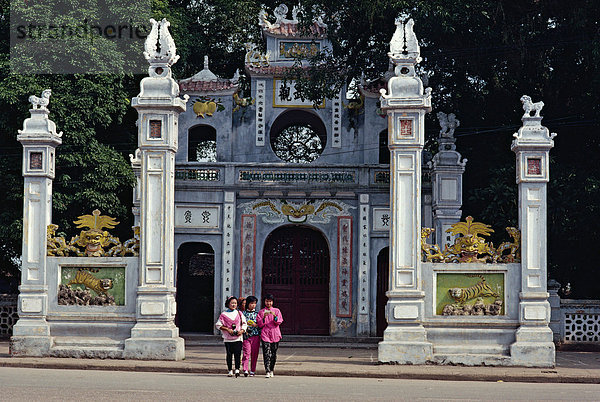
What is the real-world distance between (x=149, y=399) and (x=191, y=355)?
7.10 metres

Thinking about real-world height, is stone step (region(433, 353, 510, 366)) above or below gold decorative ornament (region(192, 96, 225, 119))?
below

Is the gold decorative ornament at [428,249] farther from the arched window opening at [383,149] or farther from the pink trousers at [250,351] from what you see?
the arched window opening at [383,149]

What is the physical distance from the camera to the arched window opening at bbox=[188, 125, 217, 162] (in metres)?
26.1

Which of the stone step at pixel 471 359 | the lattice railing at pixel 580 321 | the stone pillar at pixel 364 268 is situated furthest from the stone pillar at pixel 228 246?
the stone step at pixel 471 359

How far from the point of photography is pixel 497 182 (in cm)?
2272

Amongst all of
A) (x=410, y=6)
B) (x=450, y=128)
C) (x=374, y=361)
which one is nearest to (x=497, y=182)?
(x=450, y=128)

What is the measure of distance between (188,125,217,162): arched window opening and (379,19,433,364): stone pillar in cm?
963

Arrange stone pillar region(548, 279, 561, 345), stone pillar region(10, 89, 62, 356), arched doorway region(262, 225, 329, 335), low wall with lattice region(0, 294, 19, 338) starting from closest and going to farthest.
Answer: stone pillar region(10, 89, 62, 356)
stone pillar region(548, 279, 561, 345)
low wall with lattice region(0, 294, 19, 338)
arched doorway region(262, 225, 329, 335)

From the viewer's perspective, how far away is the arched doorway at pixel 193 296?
2598 centimetres

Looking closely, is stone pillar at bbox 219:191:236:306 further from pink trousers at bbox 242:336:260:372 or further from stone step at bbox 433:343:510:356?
pink trousers at bbox 242:336:260:372

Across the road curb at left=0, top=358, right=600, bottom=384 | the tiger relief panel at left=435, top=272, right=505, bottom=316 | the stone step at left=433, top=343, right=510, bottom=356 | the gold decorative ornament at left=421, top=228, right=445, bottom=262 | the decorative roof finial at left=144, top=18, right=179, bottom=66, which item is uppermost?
the decorative roof finial at left=144, top=18, right=179, bottom=66

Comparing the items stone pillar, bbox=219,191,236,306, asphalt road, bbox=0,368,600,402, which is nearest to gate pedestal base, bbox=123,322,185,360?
asphalt road, bbox=0,368,600,402

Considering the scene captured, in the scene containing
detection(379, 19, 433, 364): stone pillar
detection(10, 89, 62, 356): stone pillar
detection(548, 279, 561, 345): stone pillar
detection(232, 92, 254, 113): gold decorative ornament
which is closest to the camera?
detection(379, 19, 433, 364): stone pillar

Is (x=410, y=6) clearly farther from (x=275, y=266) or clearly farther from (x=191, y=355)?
(x=191, y=355)
